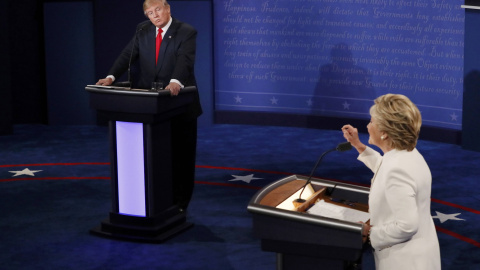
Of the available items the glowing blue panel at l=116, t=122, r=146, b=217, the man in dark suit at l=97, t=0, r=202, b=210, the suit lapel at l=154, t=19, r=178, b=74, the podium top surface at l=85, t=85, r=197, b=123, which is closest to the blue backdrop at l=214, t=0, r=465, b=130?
the man in dark suit at l=97, t=0, r=202, b=210

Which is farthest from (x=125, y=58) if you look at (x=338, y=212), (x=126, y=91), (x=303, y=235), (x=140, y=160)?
(x=303, y=235)

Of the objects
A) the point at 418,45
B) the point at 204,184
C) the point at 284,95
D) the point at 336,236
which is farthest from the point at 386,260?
the point at 284,95

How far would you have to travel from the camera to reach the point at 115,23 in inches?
395

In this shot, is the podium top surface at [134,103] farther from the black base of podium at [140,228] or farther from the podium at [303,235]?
the podium at [303,235]

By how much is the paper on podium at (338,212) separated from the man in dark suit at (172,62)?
7.83ft

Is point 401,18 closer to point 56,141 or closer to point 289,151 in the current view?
point 289,151

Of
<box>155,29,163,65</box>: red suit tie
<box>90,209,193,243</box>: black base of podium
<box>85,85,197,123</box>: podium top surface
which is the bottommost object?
<box>90,209,193,243</box>: black base of podium

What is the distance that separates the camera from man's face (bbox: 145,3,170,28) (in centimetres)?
579

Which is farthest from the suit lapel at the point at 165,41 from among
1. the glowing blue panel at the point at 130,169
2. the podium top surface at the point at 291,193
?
the podium top surface at the point at 291,193

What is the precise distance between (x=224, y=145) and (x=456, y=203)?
317cm

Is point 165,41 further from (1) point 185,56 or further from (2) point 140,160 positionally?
(2) point 140,160

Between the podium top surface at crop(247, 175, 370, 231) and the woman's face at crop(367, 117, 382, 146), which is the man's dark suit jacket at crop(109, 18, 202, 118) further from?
the woman's face at crop(367, 117, 382, 146)

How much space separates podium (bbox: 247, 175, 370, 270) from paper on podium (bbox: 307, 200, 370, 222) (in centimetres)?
5

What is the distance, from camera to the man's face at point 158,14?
19.0 ft
